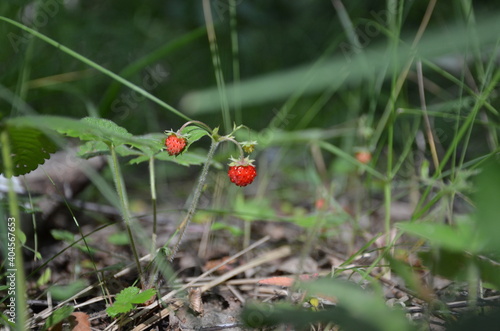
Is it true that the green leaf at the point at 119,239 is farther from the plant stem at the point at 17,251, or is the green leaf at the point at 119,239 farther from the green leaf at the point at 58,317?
the plant stem at the point at 17,251

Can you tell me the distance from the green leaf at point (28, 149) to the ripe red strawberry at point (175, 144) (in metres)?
0.23

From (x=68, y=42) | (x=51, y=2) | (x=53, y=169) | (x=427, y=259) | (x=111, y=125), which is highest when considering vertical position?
(x=51, y=2)

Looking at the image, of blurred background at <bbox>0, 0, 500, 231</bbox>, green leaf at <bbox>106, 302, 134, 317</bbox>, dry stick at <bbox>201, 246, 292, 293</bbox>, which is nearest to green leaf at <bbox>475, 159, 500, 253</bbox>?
green leaf at <bbox>106, 302, 134, 317</bbox>

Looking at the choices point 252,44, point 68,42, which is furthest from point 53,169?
point 252,44

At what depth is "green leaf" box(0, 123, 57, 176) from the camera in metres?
0.89

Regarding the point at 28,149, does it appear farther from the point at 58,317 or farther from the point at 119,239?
the point at 119,239

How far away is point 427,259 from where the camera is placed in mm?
647

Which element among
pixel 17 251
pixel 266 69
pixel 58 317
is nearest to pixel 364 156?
pixel 58 317

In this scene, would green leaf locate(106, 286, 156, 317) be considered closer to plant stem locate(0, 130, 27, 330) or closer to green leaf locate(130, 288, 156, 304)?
green leaf locate(130, 288, 156, 304)

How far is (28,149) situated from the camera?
94 centimetres

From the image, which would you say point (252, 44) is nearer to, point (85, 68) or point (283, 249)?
point (85, 68)

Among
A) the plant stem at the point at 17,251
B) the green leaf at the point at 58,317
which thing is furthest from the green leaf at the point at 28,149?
the green leaf at the point at 58,317

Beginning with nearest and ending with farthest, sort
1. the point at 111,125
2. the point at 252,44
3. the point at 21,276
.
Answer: the point at 21,276
the point at 111,125
the point at 252,44

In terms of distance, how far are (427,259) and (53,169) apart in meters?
1.39
